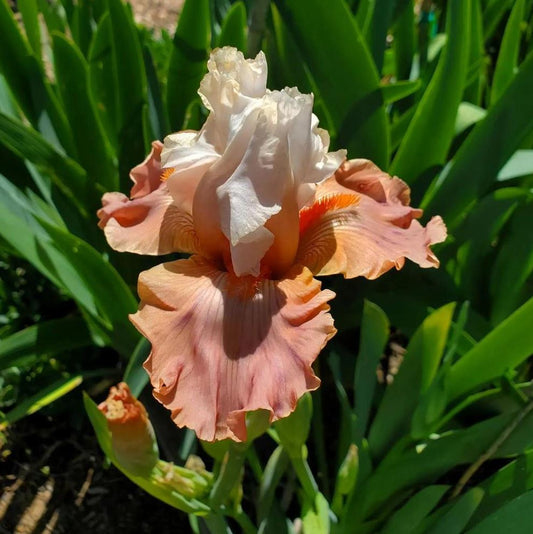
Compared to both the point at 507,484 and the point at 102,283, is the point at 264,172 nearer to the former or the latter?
the point at 102,283

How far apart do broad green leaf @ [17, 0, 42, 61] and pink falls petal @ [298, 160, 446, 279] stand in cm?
90

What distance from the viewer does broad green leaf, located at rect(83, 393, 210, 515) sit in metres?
0.95

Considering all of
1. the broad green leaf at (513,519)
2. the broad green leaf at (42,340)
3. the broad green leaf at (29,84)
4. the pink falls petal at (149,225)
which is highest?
the broad green leaf at (29,84)

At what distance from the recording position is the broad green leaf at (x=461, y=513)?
0.98 meters

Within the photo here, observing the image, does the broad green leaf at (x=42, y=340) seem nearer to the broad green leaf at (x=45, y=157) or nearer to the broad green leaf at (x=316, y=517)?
the broad green leaf at (x=45, y=157)

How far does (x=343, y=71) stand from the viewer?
1.29 meters

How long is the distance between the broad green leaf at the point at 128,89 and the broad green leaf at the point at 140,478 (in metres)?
0.62

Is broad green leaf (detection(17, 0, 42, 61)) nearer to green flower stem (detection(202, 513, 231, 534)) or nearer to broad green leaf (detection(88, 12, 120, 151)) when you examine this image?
broad green leaf (detection(88, 12, 120, 151))

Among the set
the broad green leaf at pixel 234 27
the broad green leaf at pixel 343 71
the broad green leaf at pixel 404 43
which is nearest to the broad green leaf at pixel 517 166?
the broad green leaf at pixel 343 71

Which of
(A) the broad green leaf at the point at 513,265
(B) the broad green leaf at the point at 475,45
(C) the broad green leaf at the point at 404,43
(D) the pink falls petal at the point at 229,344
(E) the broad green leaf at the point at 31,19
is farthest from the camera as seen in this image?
(C) the broad green leaf at the point at 404,43

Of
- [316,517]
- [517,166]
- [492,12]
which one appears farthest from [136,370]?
[492,12]

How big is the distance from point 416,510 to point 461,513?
3.1 inches

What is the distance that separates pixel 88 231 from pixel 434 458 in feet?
2.80

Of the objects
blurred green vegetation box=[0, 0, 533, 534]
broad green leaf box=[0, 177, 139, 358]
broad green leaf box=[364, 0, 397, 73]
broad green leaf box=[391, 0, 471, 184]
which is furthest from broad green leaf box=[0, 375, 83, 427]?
broad green leaf box=[364, 0, 397, 73]
